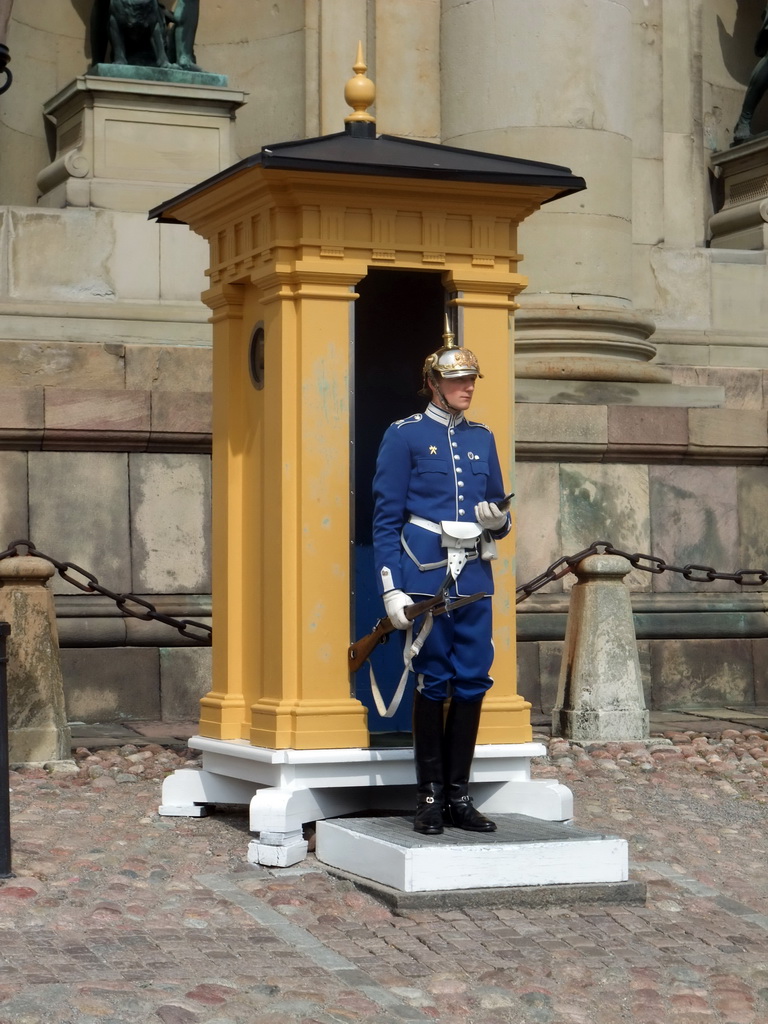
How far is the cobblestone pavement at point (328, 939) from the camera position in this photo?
5.17 m

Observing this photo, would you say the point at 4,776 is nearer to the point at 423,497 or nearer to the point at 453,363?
the point at 423,497

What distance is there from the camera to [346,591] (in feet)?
24.0

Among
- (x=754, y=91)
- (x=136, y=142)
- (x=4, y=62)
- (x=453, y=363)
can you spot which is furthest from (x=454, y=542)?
(x=754, y=91)

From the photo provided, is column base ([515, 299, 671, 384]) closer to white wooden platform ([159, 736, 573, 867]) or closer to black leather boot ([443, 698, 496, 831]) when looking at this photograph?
white wooden platform ([159, 736, 573, 867])

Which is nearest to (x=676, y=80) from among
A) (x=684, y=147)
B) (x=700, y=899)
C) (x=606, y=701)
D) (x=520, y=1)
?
(x=684, y=147)

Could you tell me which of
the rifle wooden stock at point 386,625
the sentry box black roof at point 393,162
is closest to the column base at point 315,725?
the rifle wooden stock at point 386,625

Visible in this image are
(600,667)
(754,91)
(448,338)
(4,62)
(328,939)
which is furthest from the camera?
(754,91)

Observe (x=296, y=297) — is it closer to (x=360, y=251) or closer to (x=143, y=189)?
(x=360, y=251)

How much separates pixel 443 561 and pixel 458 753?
0.70 metres

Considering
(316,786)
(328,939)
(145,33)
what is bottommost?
(328,939)

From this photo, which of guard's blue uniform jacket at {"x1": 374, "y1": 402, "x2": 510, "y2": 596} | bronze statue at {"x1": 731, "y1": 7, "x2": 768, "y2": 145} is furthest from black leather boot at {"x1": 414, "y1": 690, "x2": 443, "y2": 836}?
bronze statue at {"x1": 731, "y1": 7, "x2": 768, "y2": 145}

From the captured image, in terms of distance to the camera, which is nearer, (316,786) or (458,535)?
(458,535)

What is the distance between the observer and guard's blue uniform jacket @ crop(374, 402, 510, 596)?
685 cm

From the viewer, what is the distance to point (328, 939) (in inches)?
229
